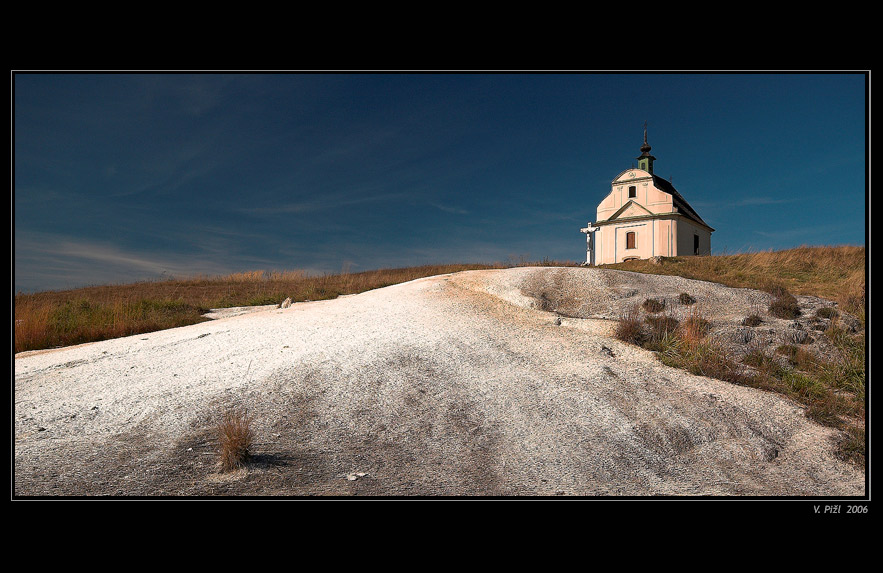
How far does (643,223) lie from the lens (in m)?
28.6

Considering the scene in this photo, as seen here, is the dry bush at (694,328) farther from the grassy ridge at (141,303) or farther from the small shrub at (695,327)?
the grassy ridge at (141,303)

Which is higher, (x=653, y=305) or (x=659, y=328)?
(x=653, y=305)

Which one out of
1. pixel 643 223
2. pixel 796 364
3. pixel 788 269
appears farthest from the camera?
pixel 643 223

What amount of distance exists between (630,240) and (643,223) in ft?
4.11

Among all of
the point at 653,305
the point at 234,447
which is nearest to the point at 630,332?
the point at 653,305

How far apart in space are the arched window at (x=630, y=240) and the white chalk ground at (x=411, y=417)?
22.9 m

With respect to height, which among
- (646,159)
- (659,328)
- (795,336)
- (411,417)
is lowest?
(411,417)

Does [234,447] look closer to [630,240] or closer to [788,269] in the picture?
[788,269]

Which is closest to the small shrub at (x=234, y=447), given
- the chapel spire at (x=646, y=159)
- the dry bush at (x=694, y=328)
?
the dry bush at (x=694, y=328)

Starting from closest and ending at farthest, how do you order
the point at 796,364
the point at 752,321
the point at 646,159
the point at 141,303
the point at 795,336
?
the point at 796,364, the point at 795,336, the point at 752,321, the point at 141,303, the point at 646,159

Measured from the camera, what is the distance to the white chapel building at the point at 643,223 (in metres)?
28.0

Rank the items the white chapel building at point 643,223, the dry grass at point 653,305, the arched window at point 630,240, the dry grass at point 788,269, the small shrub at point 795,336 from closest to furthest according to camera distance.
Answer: the small shrub at point 795,336, the dry grass at point 653,305, the dry grass at point 788,269, the white chapel building at point 643,223, the arched window at point 630,240

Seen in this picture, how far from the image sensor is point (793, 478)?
4.04 m

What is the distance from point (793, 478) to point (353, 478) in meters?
3.71
